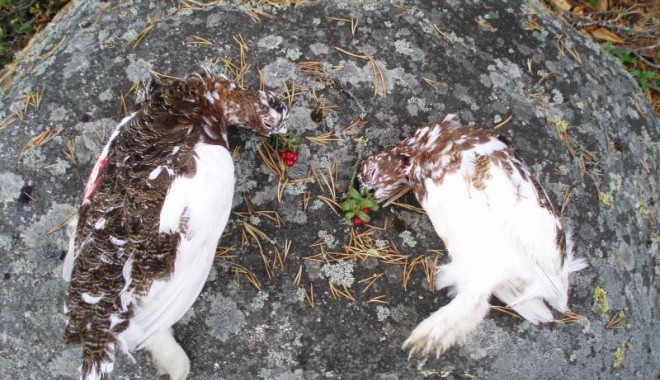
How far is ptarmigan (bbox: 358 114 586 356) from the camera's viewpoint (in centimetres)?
275

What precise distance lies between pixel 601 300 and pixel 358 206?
60.7 inches

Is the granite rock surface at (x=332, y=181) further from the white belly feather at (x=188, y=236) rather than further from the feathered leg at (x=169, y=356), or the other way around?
the white belly feather at (x=188, y=236)

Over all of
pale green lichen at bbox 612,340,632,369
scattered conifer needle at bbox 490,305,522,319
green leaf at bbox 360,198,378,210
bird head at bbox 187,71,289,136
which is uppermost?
bird head at bbox 187,71,289,136

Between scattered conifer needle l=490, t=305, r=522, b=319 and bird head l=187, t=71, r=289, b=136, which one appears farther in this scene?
scattered conifer needle l=490, t=305, r=522, b=319

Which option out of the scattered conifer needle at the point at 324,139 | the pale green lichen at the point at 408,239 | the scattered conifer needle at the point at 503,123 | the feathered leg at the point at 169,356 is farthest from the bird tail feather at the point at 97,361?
the scattered conifer needle at the point at 503,123

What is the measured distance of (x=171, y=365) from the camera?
2.73 meters

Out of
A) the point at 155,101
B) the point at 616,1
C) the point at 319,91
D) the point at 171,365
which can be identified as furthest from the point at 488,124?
the point at 616,1

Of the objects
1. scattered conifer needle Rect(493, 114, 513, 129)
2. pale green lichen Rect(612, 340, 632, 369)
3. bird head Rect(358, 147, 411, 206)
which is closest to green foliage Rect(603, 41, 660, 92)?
scattered conifer needle Rect(493, 114, 513, 129)

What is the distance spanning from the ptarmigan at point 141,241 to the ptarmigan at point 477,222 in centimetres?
88

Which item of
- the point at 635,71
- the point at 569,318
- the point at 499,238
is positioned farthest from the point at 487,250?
the point at 635,71

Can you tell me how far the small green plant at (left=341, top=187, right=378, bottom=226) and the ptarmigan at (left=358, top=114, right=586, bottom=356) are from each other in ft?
0.22

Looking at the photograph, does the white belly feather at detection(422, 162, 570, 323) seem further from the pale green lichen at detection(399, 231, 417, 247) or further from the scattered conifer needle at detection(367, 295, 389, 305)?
the scattered conifer needle at detection(367, 295, 389, 305)

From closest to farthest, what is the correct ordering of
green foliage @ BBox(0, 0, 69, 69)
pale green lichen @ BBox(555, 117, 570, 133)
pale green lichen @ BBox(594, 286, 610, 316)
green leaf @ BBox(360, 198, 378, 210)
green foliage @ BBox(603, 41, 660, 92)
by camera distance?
1. green leaf @ BBox(360, 198, 378, 210)
2. pale green lichen @ BBox(594, 286, 610, 316)
3. pale green lichen @ BBox(555, 117, 570, 133)
4. green foliage @ BBox(0, 0, 69, 69)
5. green foliage @ BBox(603, 41, 660, 92)

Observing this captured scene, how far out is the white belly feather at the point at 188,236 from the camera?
247cm
